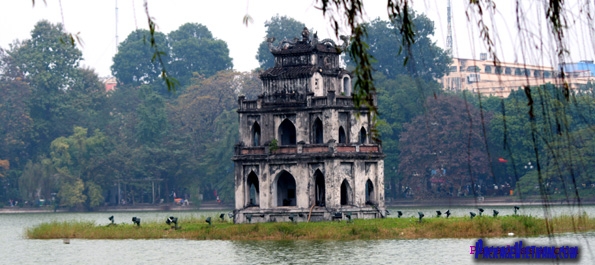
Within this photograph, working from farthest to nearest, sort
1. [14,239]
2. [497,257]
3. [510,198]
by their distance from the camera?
[510,198] < [14,239] < [497,257]

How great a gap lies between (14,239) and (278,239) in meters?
19.1

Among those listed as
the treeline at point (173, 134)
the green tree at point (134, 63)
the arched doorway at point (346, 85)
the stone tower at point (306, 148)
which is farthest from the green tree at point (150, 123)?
the arched doorway at point (346, 85)

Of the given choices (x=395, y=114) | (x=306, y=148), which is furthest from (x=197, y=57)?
(x=306, y=148)

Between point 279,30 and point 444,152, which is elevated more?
point 279,30

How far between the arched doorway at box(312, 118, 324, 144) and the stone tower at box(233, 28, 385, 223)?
1.9 inches

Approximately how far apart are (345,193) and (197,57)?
268 ft

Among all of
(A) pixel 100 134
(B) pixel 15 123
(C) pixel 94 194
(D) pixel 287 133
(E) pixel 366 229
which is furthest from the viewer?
(B) pixel 15 123

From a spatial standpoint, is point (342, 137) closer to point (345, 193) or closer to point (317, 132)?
point (317, 132)

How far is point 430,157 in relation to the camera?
96312 mm

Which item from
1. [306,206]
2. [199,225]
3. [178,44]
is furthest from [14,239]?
[178,44]

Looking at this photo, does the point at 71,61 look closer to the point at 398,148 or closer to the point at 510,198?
the point at 398,148

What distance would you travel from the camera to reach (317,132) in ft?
192

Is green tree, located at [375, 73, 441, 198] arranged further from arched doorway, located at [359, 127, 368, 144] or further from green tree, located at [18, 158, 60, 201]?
arched doorway, located at [359, 127, 368, 144]

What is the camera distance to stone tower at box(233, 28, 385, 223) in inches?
2208
